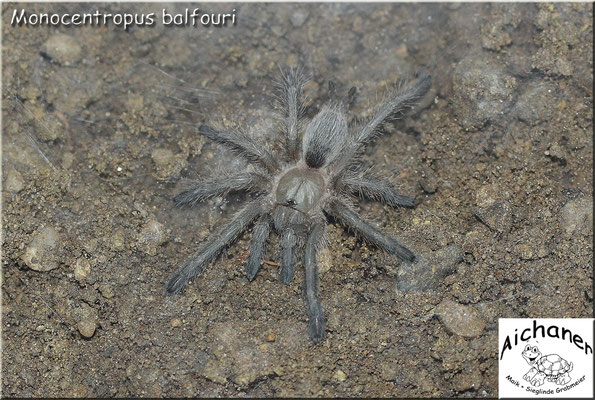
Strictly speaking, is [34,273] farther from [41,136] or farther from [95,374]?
[41,136]

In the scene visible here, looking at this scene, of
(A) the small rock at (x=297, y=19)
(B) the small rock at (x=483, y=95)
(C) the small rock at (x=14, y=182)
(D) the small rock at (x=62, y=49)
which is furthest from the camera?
(A) the small rock at (x=297, y=19)

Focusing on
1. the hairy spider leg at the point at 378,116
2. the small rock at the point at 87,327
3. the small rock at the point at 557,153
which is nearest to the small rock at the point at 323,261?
the hairy spider leg at the point at 378,116

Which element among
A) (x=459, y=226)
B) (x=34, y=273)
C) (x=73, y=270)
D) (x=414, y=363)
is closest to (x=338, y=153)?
(x=459, y=226)

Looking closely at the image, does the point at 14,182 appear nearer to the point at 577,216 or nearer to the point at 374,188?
the point at 374,188

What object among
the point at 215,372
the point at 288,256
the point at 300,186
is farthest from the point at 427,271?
the point at 215,372

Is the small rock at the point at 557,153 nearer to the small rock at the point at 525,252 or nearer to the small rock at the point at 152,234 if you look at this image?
the small rock at the point at 525,252

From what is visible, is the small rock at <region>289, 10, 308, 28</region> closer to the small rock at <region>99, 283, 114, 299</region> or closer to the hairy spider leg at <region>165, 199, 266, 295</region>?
the hairy spider leg at <region>165, 199, 266, 295</region>
